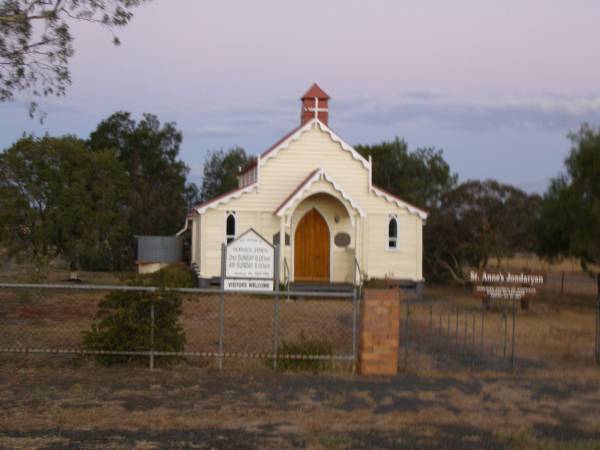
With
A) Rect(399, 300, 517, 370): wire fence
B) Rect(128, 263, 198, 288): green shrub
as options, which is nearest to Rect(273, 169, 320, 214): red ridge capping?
Rect(128, 263, 198, 288): green shrub

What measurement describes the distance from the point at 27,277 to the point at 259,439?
16.5 metres

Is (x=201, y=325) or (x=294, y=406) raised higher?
(x=201, y=325)

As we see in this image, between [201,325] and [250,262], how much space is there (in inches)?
210

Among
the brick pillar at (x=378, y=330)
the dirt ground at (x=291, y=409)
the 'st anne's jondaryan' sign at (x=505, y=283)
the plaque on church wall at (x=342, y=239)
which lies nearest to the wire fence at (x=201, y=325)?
the brick pillar at (x=378, y=330)

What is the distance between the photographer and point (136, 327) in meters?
12.5

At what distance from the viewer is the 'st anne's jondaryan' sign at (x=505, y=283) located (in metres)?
17.6

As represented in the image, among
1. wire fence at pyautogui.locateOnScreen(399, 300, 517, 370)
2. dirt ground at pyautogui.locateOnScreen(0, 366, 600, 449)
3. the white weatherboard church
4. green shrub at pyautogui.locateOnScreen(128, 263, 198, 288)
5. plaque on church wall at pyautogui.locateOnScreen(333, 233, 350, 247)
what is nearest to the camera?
dirt ground at pyautogui.locateOnScreen(0, 366, 600, 449)

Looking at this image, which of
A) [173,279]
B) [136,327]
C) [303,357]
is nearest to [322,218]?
[173,279]

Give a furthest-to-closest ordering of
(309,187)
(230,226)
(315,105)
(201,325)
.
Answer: (315,105)
(230,226)
(309,187)
(201,325)

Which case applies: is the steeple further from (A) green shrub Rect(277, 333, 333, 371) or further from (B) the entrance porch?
(A) green shrub Rect(277, 333, 333, 371)

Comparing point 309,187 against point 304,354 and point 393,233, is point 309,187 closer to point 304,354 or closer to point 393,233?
point 393,233

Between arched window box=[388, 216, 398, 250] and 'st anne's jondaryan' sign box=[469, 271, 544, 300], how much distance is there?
906 centimetres

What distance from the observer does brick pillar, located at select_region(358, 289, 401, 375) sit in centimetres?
1222

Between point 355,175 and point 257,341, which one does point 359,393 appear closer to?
point 257,341
